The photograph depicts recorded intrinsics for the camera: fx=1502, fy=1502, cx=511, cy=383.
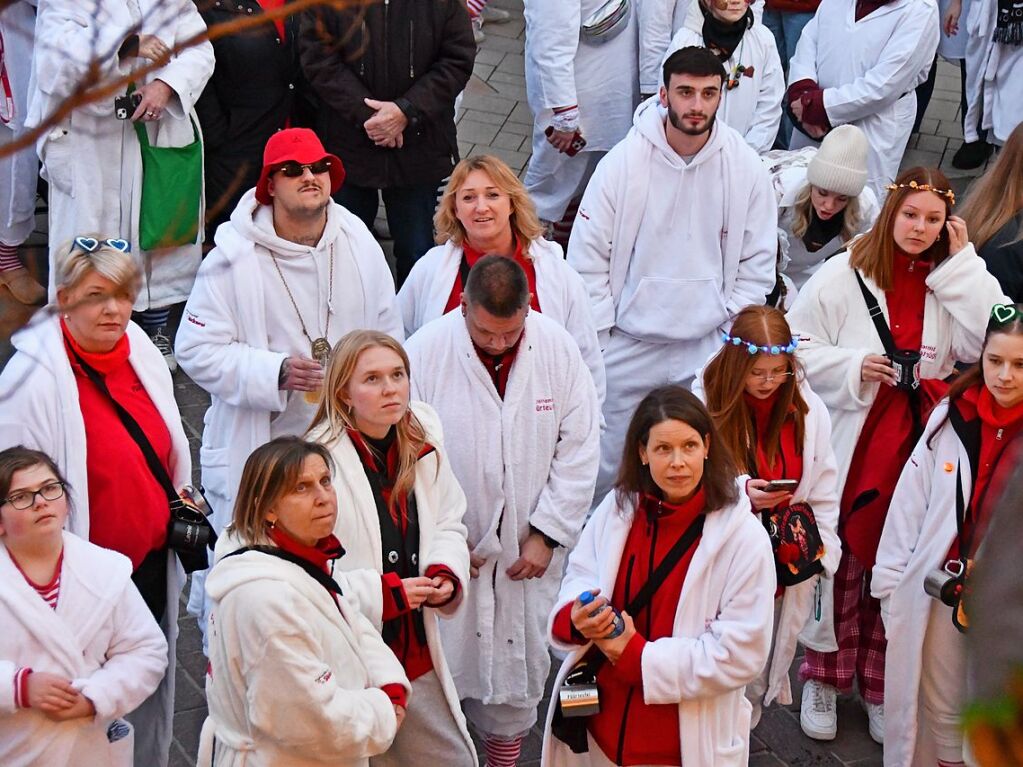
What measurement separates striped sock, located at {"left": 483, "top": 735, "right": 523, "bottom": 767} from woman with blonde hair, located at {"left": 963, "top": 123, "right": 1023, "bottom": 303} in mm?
2928

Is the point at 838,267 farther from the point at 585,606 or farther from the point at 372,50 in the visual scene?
the point at 372,50

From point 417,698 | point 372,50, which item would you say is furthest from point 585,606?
point 372,50

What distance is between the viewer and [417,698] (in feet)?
15.8

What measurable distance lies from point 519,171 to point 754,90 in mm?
2515

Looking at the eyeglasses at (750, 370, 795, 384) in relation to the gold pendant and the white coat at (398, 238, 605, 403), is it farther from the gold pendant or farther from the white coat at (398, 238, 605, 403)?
the gold pendant

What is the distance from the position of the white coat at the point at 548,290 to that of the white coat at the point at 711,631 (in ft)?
4.80

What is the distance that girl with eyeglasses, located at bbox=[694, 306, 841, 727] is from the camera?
5215mm

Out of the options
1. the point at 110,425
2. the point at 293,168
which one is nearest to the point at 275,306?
the point at 293,168

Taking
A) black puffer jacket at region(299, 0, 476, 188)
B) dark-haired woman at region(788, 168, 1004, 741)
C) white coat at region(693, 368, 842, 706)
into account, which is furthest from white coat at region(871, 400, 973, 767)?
black puffer jacket at region(299, 0, 476, 188)

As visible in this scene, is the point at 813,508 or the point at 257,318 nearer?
the point at 813,508

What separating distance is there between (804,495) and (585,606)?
127 cm

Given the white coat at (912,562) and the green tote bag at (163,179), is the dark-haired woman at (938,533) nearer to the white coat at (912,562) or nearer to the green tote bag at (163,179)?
the white coat at (912,562)

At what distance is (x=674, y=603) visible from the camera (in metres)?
4.50

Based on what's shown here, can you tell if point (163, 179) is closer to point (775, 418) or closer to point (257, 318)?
point (257, 318)
